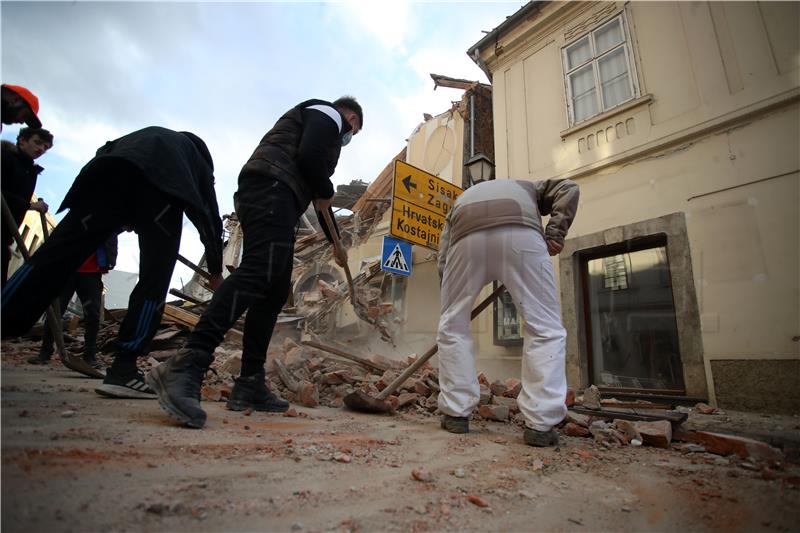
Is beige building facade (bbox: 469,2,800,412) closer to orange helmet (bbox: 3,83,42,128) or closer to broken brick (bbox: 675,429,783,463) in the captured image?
broken brick (bbox: 675,429,783,463)

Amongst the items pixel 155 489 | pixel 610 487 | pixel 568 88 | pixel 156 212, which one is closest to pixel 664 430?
pixel 610 487

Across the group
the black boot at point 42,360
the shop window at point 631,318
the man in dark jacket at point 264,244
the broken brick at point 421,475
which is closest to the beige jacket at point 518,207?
the man in dark jacket at point 264,244

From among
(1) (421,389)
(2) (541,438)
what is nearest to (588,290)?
(1) (421,389)

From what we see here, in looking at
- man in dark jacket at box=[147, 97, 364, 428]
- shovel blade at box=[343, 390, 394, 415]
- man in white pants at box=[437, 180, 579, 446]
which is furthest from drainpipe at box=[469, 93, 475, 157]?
shovel blade at box=[343, 390, 394, 415]

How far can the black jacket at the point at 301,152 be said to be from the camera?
210cm

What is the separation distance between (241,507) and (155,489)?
0.21m

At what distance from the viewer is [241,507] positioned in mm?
877

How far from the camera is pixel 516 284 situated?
85.5 inches

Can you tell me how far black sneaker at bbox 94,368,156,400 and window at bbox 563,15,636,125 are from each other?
6041mm

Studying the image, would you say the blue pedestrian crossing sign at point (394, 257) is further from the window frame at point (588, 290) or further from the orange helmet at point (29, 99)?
the orange helmet at point (29, 99)

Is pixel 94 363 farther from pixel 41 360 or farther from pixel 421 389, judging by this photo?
pixel 421 389

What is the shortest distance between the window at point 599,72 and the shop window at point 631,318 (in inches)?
84.3

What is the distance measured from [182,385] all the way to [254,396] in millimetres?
704

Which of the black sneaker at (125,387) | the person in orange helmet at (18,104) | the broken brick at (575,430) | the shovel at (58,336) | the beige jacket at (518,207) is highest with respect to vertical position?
the beige jacket at (518,207)
